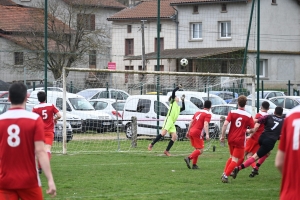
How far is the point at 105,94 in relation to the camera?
28438mm

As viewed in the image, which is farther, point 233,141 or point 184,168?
point 184,168

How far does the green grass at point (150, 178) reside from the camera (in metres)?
12.8

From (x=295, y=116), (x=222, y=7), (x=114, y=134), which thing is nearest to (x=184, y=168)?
(x=114, y=134)

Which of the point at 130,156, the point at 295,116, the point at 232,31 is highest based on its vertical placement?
the point at 232,31

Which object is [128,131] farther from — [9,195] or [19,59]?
[9,195]

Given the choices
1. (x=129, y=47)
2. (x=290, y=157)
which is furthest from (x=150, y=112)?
(x=129, y=47)

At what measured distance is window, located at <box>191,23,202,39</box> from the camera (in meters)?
47.8

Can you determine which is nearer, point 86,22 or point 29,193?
point 29,193

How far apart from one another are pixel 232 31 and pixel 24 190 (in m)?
40.6

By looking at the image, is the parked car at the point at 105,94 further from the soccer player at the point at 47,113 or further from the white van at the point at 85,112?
the soccer player at the point at 47,113

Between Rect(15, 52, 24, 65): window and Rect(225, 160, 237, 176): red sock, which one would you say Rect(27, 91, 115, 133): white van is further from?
Rect(225, 160, 237, 176): red sock

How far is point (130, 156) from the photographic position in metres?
20.7

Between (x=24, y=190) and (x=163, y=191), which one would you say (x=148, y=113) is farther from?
(x=24, y=190)

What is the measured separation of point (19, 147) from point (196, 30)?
4117 cm
